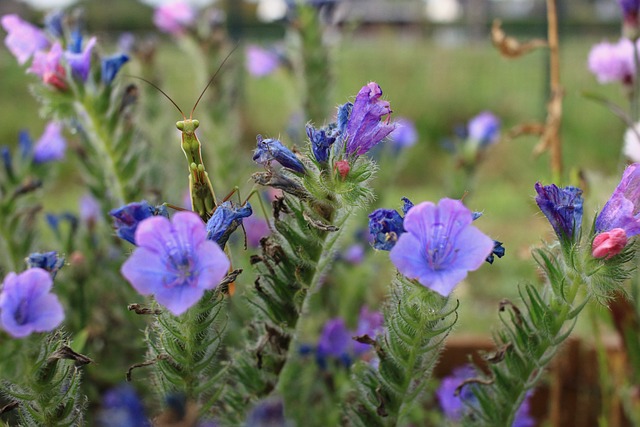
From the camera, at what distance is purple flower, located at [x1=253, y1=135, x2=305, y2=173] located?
40.8 inches

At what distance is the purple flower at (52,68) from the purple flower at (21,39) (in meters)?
0.08

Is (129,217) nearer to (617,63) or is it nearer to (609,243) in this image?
(609,243)

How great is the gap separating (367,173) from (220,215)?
0.23 metres

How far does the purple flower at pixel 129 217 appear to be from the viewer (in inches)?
38.2

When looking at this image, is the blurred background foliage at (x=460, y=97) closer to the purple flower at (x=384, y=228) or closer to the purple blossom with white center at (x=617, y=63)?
the purple blossom with white center at (x=617, y=63)

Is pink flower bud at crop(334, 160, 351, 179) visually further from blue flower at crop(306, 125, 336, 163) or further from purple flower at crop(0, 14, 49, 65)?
purple flower at crop(0, 14, 49, 65)

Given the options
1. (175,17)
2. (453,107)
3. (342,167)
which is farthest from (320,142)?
(453,107)

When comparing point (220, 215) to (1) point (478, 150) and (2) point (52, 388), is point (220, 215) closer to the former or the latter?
(2) point (52, 388)

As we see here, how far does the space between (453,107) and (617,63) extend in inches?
301

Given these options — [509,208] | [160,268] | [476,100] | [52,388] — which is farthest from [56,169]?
[476,100]

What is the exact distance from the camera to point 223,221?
1002 millimetres

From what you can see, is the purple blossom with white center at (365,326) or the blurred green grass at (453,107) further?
the blurred green grass at (453,107)

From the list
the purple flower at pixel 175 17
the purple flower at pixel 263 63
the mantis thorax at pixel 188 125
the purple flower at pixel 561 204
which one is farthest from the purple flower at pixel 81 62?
the purple flower at pixel 263 63

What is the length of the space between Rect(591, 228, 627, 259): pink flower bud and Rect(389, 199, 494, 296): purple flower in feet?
0.70
